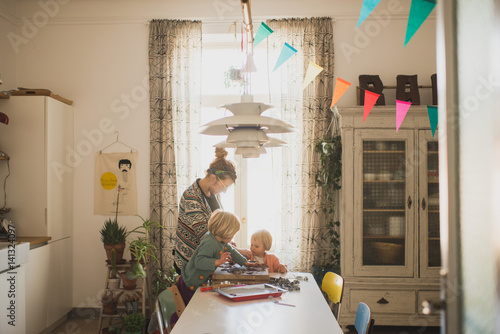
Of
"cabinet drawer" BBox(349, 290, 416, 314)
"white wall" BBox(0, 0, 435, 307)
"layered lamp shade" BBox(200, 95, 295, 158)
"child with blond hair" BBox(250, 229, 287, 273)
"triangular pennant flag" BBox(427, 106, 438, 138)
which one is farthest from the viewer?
"white wall" BBox(0, 0, 435, 307)

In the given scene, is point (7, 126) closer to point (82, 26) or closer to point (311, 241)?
point (82, 26)

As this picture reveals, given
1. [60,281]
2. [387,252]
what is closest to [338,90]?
[387,252]

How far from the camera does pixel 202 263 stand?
2.55 metres

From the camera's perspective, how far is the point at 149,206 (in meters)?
4.29

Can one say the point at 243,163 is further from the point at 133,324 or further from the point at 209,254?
the point at 209,254

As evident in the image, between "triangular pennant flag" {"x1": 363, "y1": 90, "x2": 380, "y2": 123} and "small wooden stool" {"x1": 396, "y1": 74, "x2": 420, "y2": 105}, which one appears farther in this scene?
"small wooden stool" {"x1": 396, "y1": 74, "x2": 420, "y2": 105}

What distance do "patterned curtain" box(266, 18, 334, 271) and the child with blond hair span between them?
1.19 meters

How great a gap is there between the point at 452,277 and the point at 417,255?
3373 millimetres

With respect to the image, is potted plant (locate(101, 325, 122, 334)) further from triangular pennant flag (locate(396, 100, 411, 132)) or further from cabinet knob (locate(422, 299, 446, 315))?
cabinet knob (locate(422, 299, 446, 315))

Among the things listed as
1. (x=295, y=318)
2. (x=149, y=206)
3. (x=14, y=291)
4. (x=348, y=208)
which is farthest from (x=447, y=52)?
(x=149, y=206)

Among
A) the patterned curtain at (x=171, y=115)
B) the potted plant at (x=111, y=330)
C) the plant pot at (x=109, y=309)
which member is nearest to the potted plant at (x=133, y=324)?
the potted plant at (x=111, y=330)

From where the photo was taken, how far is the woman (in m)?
3.00

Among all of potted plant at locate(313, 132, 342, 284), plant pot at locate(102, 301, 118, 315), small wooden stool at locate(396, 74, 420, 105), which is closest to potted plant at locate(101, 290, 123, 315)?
plant pot at locate(102, 301, 118, 315)

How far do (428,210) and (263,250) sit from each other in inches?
68.1
